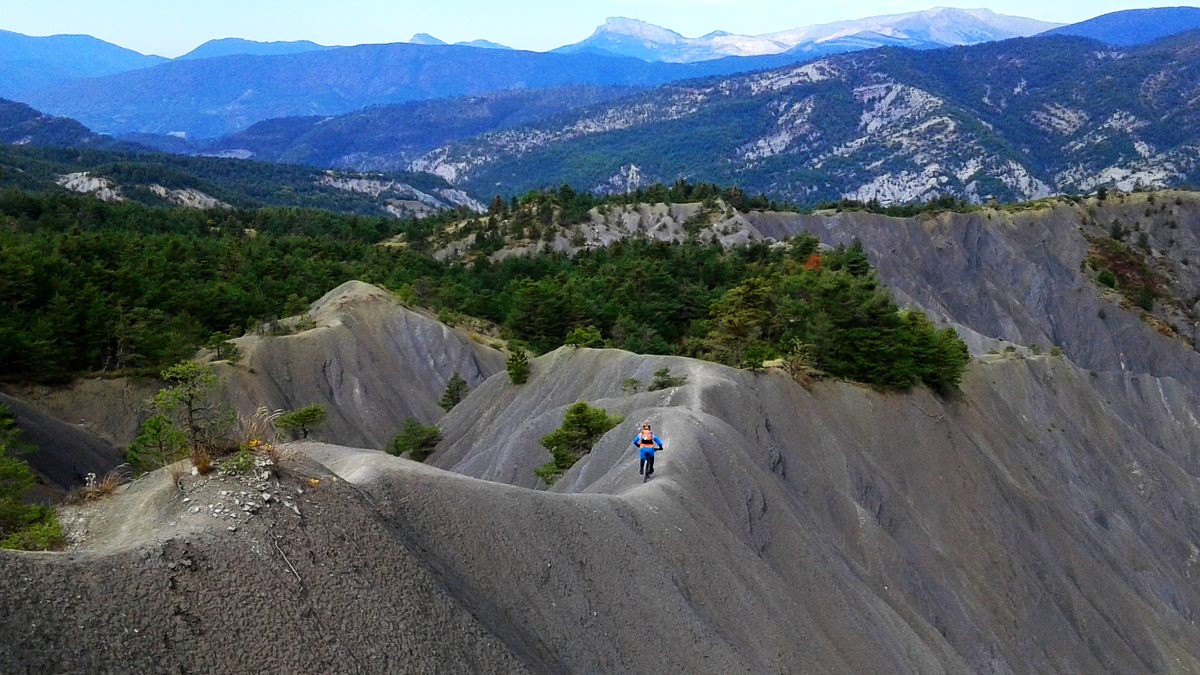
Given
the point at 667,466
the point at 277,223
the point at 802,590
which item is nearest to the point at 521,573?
the point at 667,466

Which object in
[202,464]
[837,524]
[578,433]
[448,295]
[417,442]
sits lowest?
[448,295]

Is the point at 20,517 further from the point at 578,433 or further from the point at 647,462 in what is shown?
the point at 578,433

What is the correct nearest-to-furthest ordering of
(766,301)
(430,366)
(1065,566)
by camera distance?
(1065,566) → (766,301) → (430,366)

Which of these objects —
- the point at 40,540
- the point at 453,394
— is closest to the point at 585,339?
the point at 453,394

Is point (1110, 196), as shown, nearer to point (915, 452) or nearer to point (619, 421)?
point (915, 452)

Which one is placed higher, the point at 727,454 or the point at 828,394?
the point at 727,454

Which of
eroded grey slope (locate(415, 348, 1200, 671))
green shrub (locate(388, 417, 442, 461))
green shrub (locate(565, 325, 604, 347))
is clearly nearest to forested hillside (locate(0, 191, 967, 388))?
green shrub (locate(565, 325, 604, 347))
